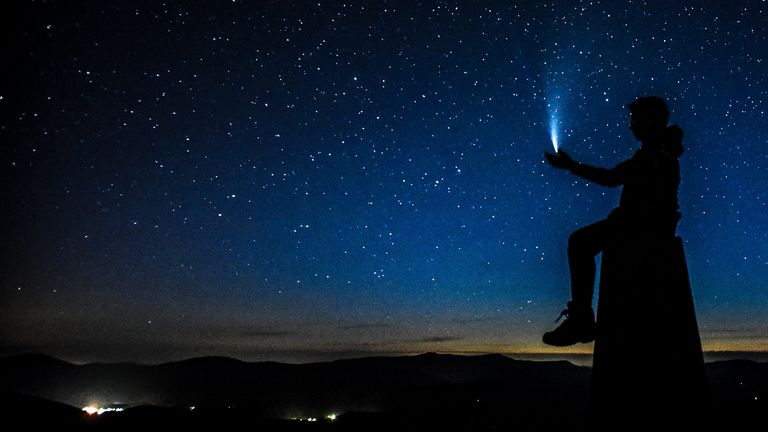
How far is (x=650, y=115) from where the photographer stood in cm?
502

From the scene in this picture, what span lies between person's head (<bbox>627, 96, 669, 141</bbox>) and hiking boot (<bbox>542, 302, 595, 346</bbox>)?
201 centimetres

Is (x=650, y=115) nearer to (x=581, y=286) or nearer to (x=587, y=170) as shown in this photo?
(x=587, y=170)

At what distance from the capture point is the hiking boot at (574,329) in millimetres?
5145

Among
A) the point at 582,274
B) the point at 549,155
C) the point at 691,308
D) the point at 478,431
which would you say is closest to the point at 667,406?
the point at 691,308

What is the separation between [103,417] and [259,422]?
499cm

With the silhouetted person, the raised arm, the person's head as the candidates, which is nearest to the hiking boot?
the silhouetted person

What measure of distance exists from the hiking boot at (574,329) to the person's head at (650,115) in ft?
6.59

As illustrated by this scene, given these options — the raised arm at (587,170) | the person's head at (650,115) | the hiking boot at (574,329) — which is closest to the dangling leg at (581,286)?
the hiking boot at (574,329)

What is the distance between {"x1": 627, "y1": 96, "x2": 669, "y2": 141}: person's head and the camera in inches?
197

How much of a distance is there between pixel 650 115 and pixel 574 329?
2.41m

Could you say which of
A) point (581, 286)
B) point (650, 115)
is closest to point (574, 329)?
point (581, 286)

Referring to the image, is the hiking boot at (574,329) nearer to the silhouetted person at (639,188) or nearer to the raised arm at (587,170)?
the silhouetted person at (639,188)

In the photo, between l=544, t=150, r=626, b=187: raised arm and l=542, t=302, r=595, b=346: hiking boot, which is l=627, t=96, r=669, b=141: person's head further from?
l=542, t=302, r=595, b=346: hiking boot

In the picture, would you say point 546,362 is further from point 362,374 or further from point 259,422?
point 259,422
